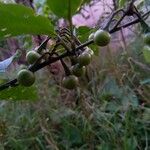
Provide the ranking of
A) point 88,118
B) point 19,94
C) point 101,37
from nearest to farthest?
point 101,37 → point 19,94 → point 88,118

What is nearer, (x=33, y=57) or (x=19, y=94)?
(x=33, y=57)

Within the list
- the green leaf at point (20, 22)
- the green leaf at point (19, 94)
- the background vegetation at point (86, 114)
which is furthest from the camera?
the background vegetation at point (86, 114)

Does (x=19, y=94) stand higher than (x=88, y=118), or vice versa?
(x=19, y=94)

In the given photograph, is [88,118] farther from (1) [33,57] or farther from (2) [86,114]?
(1) [33,57]

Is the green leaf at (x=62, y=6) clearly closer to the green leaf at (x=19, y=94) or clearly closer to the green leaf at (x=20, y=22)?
the green leaf at (x=20, y=22)

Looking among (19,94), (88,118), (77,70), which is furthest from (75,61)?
(88,118)

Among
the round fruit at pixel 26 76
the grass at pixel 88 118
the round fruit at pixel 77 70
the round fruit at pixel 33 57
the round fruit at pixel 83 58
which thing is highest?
the round fruit at pixel 33 57

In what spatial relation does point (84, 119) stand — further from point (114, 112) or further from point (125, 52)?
point (125, 52)

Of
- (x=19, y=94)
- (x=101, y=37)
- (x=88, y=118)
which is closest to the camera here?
(x=101, y=37)

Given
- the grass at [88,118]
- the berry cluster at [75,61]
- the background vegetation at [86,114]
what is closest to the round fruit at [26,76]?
the berry cluster at [75,61]
